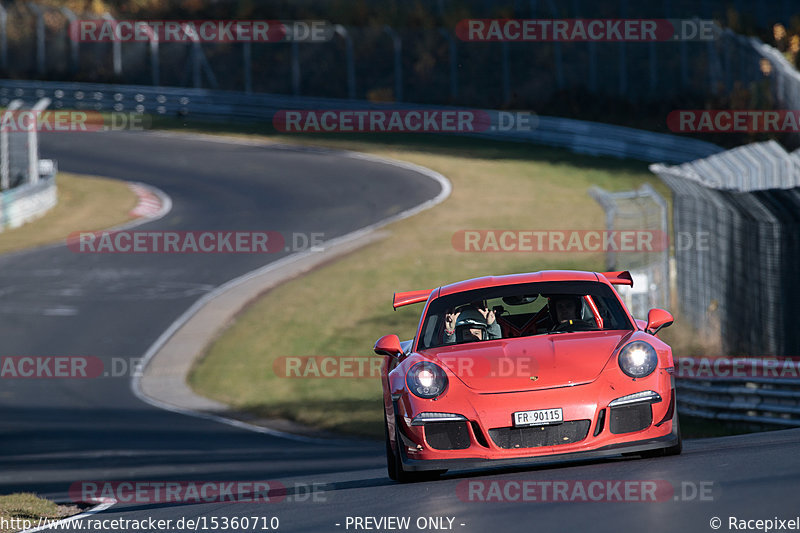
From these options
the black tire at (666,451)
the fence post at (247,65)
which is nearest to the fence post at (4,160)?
the fence post at (247,65)

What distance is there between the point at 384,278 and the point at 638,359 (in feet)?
55.8

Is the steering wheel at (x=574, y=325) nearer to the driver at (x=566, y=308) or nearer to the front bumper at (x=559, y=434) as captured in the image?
the driver at (x=566, y=308)

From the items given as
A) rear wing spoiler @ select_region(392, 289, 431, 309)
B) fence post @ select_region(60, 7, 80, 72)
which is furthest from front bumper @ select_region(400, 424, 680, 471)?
fence post @ select_region(60, 7, 80, 72)

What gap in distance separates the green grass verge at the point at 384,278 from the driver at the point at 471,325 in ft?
23.5

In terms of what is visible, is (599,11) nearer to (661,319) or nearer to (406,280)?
(406,280)

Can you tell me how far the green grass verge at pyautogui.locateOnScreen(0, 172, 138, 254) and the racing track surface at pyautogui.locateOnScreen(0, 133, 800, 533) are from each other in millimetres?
1188

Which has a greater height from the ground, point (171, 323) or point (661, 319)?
point (661, 319)

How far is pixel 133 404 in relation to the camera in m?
17.9

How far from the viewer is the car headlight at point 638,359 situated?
7828 millimetres

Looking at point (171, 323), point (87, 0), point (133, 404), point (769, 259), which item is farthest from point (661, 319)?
point (87, 0)

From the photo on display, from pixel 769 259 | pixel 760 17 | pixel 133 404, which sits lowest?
pixel 133 404

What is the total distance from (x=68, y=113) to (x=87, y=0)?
58.0 ft

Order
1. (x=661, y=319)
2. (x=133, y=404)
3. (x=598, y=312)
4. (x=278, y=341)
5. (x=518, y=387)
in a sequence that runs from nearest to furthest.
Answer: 1. (x=518, y=387)
2. (x=661, y=319)
3. (x=598, y=312)
4. (x=133, y=404)
5. (x=278, y=341)

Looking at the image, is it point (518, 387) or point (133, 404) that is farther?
point (133, 404)
